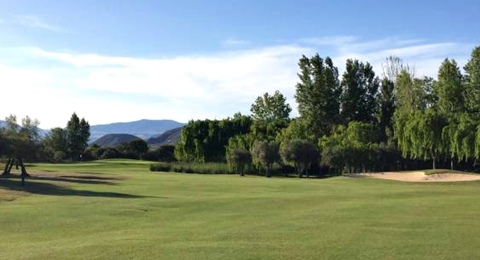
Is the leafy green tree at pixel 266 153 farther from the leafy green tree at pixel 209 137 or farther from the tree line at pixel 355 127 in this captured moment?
the leafy green tree at pixel 209 137

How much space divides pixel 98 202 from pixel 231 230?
43.8 feet

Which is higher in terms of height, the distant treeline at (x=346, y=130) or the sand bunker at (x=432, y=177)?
the distant treeline at (x=346, y=130)

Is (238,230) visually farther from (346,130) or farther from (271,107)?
(271,107)

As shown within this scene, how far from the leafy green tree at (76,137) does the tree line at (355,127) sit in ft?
180

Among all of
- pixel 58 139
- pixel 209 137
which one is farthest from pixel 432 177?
pixel 58 139

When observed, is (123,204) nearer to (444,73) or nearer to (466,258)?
(466,258)

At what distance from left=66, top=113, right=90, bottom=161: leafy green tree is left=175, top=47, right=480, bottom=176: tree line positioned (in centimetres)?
5493

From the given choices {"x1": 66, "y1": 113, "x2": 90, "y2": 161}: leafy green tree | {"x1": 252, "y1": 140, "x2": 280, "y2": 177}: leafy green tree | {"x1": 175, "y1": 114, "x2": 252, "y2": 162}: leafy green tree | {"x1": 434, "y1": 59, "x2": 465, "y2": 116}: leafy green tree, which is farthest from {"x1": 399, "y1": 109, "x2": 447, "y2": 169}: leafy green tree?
{"x1": 66, "y1": 113, "x2": 90, "y2": 161}: leafy green tree

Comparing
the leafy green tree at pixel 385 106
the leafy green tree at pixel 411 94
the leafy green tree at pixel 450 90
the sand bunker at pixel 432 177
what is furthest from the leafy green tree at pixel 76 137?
the sand bunker at pixel 432 177

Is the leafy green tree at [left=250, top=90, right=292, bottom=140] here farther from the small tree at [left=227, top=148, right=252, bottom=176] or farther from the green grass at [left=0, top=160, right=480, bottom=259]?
the green grass at [left=0, top=160, right=480, bottom=259]

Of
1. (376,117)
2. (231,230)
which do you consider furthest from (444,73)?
(231,230)

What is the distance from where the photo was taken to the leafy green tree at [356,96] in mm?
106062

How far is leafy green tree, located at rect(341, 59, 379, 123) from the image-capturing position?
10606 cm

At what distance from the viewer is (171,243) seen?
14.9 meters
